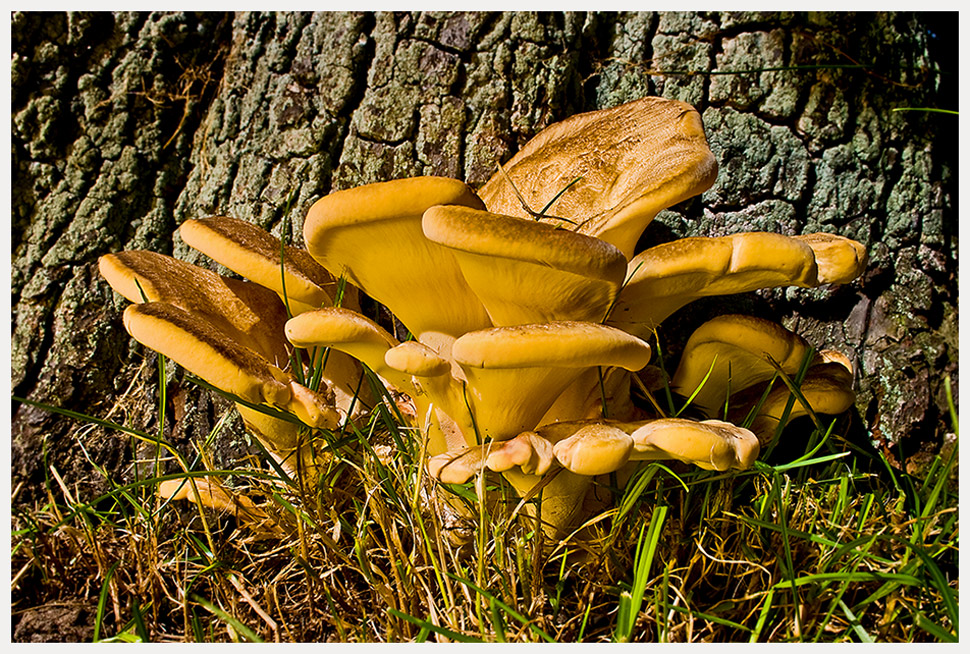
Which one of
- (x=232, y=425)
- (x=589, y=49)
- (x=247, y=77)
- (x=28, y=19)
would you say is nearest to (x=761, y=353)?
(x=589, y=49)

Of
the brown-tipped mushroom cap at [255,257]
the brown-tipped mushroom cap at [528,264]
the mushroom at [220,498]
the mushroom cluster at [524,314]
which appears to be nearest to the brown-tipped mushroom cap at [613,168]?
the mushroom cluster at [524,314]

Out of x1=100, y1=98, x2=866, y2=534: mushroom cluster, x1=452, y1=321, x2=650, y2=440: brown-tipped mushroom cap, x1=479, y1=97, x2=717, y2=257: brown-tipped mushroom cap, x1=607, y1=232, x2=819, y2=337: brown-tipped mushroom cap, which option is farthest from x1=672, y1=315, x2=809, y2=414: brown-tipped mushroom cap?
x1=452, y1=321, x2=650, y2=440: brown-tipped mushroom cap

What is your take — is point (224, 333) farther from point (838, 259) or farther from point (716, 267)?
point (838, 259)

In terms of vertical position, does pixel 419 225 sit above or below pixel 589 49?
below

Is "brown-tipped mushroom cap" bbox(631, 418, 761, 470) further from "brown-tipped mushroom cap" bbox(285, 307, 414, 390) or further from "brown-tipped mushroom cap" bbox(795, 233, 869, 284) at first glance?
"brown-tipped mushroom cap" bbox(285, 307, 414, 390)

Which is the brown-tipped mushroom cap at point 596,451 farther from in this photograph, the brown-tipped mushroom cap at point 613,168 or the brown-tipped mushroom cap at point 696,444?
the brown-tipped mushroom cap at point 613,168

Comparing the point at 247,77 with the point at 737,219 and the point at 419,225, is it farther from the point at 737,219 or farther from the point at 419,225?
the point at 737,219
